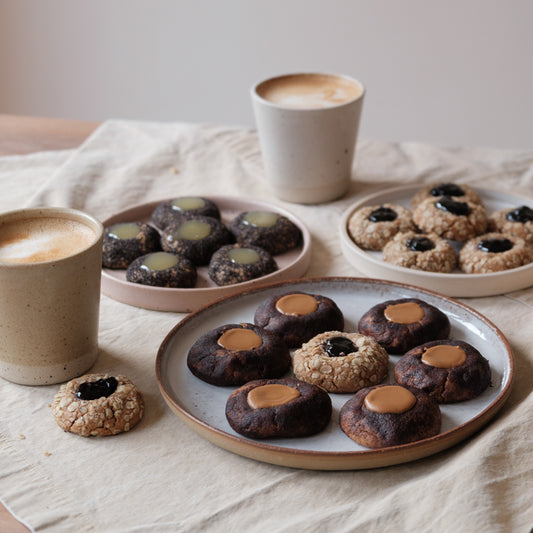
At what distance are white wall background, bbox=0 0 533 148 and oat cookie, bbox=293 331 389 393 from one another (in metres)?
2.15

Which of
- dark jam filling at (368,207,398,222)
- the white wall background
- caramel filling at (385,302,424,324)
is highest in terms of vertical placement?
caramel filling at (385,302,424,324)

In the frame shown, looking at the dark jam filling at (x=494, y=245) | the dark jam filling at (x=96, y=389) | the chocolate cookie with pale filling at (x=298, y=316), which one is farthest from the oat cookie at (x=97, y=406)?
the dark jam filling at (x=494, y=245)

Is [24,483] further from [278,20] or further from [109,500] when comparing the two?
[278,20]

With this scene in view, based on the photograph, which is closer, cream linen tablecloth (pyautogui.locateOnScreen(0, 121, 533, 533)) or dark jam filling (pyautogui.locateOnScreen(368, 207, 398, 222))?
cream linen tablecloth (pyautogui.locateOnScreen(0, 121, 533, 533))

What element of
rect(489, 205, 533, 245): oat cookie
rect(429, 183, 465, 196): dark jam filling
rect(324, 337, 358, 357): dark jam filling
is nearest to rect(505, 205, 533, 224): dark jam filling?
rect(489, 205, 533, 245): oat cookie

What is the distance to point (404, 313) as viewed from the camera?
114 centimetres

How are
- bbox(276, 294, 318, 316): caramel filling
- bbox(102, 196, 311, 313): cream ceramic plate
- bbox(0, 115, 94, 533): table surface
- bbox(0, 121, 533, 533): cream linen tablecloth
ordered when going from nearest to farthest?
bbox(0, 121, 533, 533): cream linen tablecloth
bbox(276, 294, 318, 316): caramel filling
bbox(102, 196, 311, 313): cream ceramic plate
bbox(0, 115, 94, 533): table surface

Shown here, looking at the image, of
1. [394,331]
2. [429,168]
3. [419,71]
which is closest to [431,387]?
[394,331]

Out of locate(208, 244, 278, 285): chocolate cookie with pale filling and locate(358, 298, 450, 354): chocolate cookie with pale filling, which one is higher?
locate(358, 298, 450, 354): chocolate cookie with pale filling

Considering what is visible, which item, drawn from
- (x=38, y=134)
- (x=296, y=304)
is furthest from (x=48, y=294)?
(x=38, y=134)

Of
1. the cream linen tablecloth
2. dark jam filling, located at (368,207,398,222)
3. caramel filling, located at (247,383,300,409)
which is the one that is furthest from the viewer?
dark jam filling, located at (368,207,398,222)

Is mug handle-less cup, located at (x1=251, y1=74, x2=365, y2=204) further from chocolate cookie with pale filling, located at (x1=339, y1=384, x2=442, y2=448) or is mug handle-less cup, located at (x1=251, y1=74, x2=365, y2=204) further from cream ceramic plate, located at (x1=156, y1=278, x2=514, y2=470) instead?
chocolate cookie with pale filling, located at (x1=339, y1=384, x2=442, y2=448)

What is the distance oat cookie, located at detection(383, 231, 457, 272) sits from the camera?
4.42 feet

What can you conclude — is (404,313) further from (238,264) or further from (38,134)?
(38,134)
